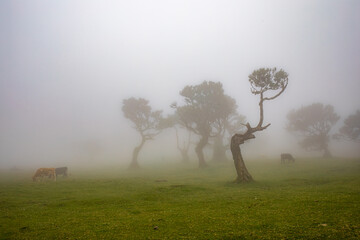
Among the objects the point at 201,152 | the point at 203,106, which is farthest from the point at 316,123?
the point at 201,152

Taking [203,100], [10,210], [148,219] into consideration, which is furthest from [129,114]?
[148,219]

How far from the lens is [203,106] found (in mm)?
61688

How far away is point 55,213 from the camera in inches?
604

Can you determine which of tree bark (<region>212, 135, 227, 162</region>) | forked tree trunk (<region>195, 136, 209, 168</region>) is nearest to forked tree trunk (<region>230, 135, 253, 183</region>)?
forked tree trunk (<region>195, 136, 209, 168</region>)

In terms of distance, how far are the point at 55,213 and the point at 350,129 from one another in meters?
84.1

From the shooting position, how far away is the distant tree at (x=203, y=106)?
199 ft

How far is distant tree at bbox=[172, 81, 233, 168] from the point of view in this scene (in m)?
60.7

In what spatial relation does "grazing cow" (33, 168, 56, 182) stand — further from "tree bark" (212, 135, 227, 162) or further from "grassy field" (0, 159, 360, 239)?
"tree bark" (212, 135, 227, 162)

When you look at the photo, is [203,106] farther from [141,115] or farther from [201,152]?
[141,115]

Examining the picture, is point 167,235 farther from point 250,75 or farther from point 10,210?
point 250,75

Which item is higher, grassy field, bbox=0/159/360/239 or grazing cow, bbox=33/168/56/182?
grazing cow, bbox=33/168/56/182

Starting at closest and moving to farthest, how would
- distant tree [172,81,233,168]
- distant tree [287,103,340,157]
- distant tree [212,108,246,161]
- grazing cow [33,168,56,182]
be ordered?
grazing cow [33,168,56,182], distant tree [172,81,233,168], distant tree [212,108,246,161], distant tree [287,103,340,157]

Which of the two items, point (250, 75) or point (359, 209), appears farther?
point (250, 75)

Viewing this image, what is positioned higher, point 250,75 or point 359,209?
point 250,75
